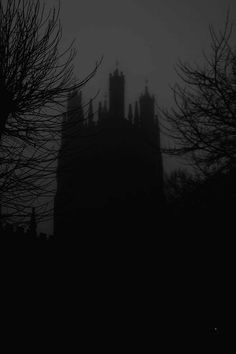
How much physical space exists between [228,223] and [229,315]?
4.98m

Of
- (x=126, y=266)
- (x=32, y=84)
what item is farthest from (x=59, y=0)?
(x=126, y=266)

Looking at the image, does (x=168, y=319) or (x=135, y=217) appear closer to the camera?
(x=168, y=319)

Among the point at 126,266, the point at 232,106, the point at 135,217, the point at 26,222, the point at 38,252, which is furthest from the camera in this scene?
the point at 135,217

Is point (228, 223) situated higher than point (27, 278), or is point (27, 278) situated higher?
point (228, 223)

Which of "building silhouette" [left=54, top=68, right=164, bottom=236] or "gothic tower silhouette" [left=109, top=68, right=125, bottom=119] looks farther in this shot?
"gothic tower silhouette" [left=109, top=68, right=125, bottom=119]

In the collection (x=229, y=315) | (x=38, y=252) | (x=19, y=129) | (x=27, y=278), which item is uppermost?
(x=19, y=129)

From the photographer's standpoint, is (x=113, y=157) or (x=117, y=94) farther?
(x=117, y=94)

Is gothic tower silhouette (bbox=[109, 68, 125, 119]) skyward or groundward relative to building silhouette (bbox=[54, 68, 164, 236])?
skyward

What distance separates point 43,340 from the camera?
8508mm

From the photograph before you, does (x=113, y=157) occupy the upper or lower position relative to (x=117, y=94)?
lower

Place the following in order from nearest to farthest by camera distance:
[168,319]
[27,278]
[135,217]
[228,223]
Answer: [228,223]
[27,278]
[168,319]
[135,217]

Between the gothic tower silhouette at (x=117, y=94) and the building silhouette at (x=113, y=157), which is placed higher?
the gothic tower silhouette at (x=117, y=94)

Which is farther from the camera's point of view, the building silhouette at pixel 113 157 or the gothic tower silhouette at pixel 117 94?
the gothic tower silhouette at pixel 117 94

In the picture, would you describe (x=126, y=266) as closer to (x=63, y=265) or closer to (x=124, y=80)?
(x=63, y=265)
